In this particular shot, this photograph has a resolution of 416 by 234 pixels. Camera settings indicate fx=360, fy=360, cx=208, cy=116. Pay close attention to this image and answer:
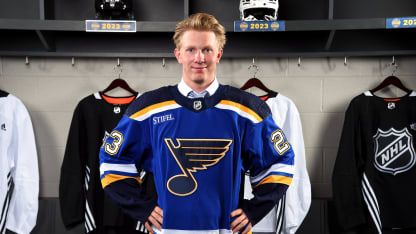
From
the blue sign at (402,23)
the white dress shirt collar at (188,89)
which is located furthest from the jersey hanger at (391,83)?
the white dress shirt collar at (188,89)

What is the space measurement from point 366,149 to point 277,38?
76 cm

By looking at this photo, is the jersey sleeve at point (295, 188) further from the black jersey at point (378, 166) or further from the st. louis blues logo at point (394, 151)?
the st. louis blues logo at point (394, 151)

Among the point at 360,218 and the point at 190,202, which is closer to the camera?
the point at 190,202

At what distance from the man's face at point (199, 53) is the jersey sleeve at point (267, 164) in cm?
22

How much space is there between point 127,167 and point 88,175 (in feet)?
2.66

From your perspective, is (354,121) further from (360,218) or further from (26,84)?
(26,84)

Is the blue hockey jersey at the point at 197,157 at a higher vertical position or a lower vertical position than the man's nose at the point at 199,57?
lower

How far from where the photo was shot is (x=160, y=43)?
6.70 feet

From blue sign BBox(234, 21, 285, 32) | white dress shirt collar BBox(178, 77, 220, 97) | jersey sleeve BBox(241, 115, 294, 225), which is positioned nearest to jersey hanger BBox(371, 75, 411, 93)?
blue sign BBox(234, 21, 285, 32)

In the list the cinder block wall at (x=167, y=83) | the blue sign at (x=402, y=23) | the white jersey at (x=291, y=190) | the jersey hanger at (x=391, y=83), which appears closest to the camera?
the blue sign at (x=402, y=23)

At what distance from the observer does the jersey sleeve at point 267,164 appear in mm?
1107

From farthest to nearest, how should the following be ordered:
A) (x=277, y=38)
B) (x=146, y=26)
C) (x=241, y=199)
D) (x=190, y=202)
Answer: (x=277, y=38), (x=146, y=26), (x=241, y=199), (x=190, y=202)

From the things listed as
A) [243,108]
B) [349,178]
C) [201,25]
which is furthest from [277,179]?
[349,178]

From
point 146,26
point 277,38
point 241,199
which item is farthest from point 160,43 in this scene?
point 241,199
